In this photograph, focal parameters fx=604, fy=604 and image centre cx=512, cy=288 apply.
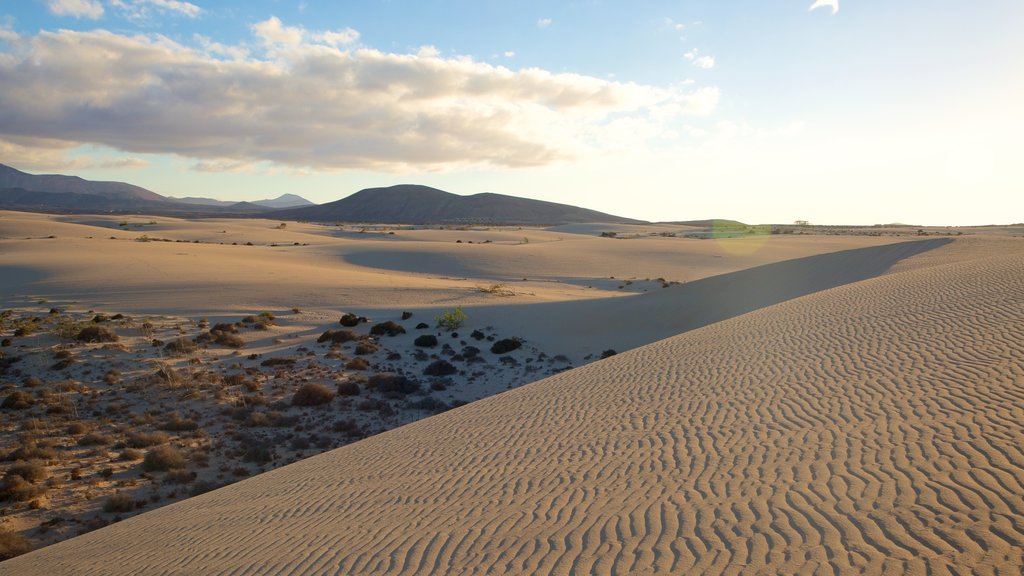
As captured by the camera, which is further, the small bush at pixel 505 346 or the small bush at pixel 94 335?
the small bush at pixel 505 346

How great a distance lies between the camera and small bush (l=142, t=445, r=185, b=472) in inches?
443

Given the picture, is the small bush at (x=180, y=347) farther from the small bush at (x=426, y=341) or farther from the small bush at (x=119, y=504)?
the small bush at (x=119, y=504)

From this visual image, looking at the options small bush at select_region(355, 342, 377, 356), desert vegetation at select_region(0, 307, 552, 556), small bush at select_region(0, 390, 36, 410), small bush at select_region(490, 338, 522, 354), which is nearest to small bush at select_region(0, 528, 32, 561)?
desert vegetation at select_region(0, 307, 552, 556)

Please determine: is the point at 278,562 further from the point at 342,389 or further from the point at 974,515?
the point at 342,389

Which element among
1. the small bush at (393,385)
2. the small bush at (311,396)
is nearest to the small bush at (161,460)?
the small bush at (311,396)

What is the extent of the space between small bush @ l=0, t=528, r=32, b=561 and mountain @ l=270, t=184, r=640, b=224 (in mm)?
147229

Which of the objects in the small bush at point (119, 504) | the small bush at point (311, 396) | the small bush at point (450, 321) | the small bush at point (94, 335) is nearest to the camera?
the small bush at point (119, 504)

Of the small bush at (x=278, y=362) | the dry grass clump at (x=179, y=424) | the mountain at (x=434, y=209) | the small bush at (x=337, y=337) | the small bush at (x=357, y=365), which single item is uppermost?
the mountain at (x=434, y=209)

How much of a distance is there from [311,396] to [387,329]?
6312 millimetres

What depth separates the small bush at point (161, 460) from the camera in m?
11.3

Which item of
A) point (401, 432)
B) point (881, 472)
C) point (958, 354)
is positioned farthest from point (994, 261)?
point (401, 432)

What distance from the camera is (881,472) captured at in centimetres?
556

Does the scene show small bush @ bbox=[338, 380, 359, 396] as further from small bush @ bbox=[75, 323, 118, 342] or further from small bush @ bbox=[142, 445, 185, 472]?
small bush @ bbox=[75, 323, 118, 342]

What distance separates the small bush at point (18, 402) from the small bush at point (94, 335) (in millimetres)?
3697
